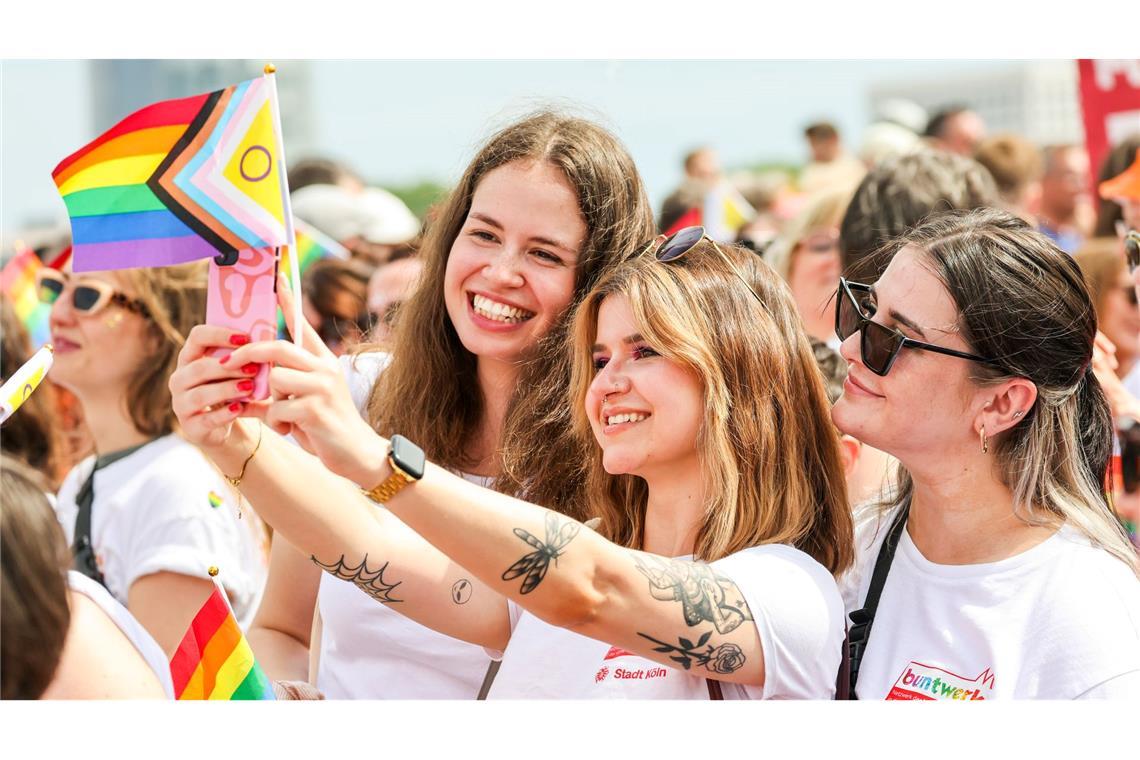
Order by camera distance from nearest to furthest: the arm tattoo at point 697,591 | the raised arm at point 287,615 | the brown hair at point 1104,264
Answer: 1. the arm tattoo at point 697,591
2. the raised arm at point 287,615
3. the brown hair at point 1104,264

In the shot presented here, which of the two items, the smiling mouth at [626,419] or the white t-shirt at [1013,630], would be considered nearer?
the white t-shirt at [1013,630]

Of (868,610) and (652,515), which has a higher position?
(652,515)

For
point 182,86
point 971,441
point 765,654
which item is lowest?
point 182,86

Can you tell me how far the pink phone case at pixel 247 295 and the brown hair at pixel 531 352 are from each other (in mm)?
888

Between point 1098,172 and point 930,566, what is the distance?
8.54ft

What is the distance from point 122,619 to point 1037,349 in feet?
6.58

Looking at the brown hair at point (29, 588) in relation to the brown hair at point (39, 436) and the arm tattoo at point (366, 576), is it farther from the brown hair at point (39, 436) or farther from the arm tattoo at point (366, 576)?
the brown hair at point (39, 436)

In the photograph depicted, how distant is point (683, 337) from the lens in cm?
271

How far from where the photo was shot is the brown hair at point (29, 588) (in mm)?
2322

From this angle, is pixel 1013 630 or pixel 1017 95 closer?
pixel 1013 630

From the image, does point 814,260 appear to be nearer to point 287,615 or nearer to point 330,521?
point 287,615

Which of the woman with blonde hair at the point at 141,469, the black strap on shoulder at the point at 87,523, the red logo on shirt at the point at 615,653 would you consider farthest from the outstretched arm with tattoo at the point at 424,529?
the black strap on shoulder at the point at 87,523

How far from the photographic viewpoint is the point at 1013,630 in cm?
263

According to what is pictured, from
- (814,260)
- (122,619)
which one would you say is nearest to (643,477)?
(122,619)
